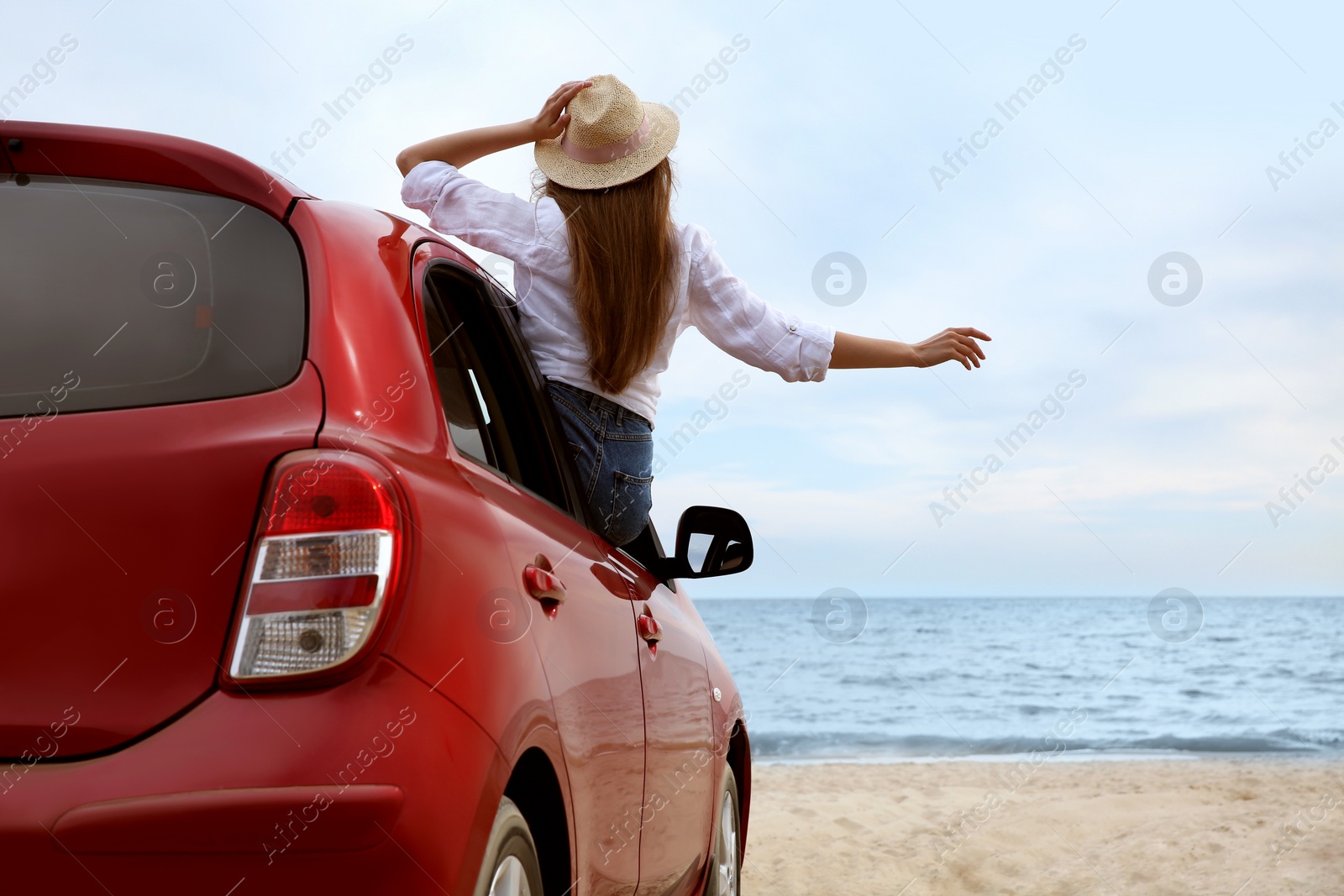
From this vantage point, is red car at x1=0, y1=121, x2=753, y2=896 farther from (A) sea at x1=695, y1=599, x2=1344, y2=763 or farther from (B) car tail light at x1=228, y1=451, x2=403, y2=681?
(A) sea at x1=695, y1=599, x2=1344, y2=763

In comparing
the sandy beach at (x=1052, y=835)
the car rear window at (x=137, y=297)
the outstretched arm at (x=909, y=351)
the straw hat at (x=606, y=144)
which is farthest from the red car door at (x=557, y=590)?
the sandy beach at (x=1052, y=835)

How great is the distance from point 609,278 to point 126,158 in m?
1.38

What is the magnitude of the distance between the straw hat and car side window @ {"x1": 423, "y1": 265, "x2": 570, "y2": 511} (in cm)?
67

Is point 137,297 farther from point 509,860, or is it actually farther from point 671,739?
point 671,739

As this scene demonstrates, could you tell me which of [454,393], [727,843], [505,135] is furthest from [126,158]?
[727,843]

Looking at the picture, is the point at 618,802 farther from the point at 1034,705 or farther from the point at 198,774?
the point at 1034,705

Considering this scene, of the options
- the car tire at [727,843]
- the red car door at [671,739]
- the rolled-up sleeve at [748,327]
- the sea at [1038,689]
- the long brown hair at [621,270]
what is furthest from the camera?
the sea at [1038,689]

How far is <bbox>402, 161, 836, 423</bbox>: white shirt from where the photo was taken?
299cm

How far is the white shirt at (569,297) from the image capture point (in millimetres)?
2992

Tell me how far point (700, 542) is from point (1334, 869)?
195 inches

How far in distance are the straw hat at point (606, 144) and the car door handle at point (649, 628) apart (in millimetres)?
1166

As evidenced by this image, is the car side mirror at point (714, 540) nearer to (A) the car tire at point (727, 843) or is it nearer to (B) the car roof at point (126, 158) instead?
(A) the car tire at point (727, 843)

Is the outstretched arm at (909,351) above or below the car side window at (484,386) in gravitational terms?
above

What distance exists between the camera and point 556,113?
10.9 ft
